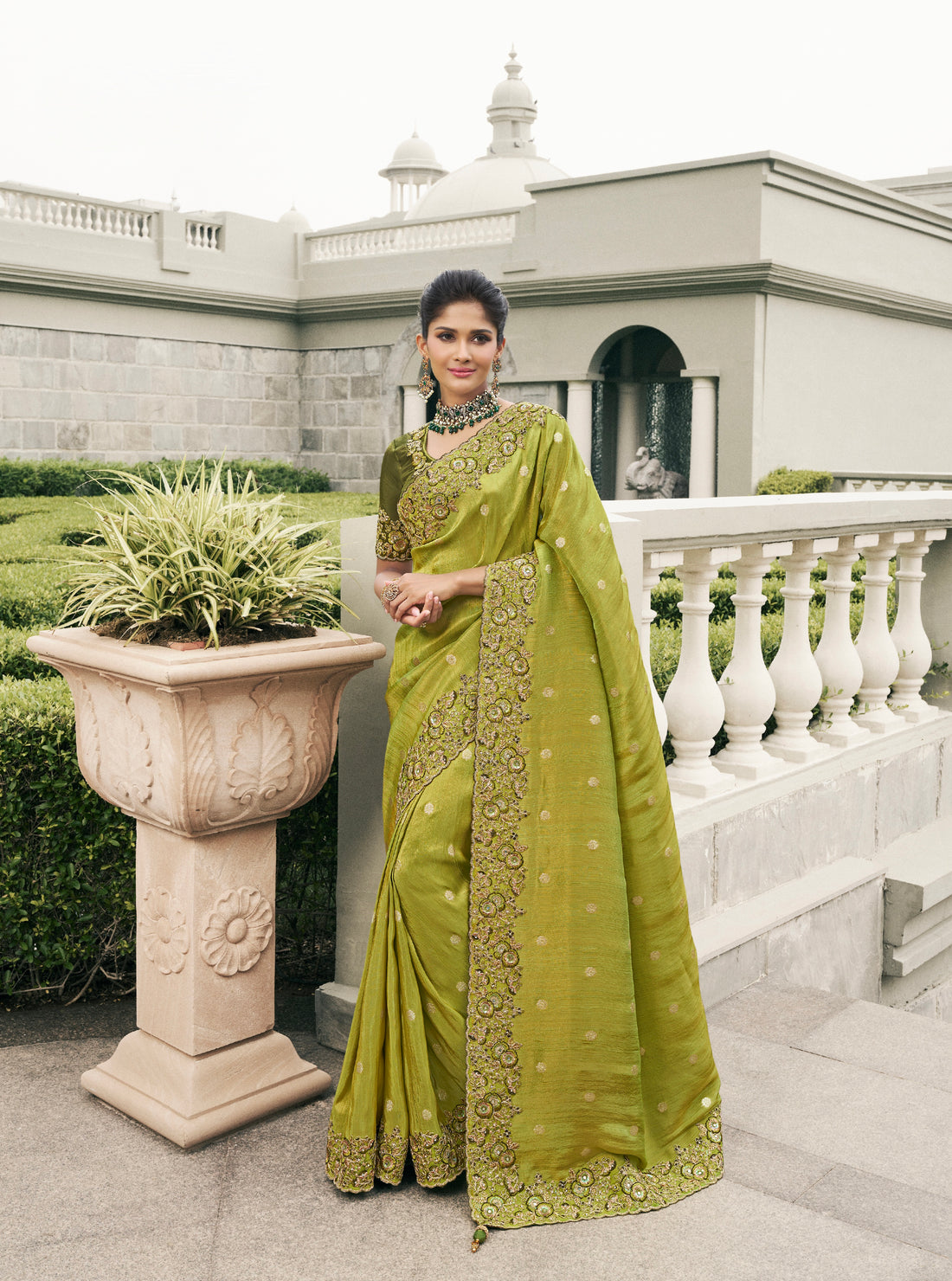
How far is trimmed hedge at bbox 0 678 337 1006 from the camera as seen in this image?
321cm

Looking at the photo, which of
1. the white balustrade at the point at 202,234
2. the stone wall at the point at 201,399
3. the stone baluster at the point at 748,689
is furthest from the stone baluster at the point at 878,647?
the white balustrade at the point at 202,234

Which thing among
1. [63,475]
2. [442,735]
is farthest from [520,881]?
[63,475]

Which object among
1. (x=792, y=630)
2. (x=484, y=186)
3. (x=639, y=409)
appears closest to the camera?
(x=792, y=630)

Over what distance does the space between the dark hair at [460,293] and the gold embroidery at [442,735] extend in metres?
0.77

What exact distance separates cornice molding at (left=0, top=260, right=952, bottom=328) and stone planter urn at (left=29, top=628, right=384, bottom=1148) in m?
13.9

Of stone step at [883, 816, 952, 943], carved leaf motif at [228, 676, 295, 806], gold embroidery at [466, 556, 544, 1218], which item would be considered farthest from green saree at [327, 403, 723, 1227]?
stone step at [883, 816, 952, 943]

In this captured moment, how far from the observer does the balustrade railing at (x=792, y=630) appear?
356 cm

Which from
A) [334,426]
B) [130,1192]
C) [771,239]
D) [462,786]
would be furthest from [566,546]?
[334,426]

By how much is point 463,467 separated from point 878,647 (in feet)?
8.74

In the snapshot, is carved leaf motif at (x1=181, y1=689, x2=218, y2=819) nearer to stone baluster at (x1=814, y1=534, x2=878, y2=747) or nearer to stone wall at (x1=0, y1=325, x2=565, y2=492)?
stone baluster at (x1=814, y1=534, x2=878, y2=747)

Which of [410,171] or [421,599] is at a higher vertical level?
[410,171]

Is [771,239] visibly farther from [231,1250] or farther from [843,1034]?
[231,1250]

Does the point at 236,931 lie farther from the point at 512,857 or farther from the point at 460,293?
the point at 460,293

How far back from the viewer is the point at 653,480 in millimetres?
16812
